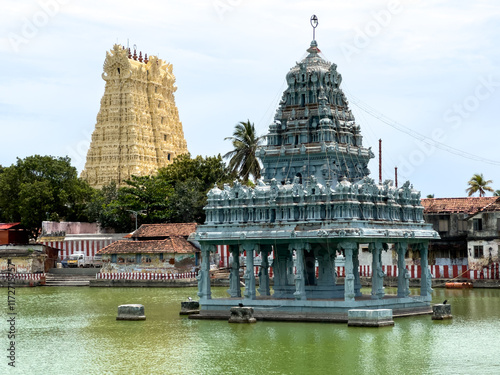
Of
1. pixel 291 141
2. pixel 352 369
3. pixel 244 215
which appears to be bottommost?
pixel 352 369

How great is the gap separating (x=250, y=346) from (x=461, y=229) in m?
41.1

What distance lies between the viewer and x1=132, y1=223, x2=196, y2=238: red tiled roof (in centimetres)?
7731

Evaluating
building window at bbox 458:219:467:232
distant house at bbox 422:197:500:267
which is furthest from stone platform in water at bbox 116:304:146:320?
building window at bbox 458:219:467:232

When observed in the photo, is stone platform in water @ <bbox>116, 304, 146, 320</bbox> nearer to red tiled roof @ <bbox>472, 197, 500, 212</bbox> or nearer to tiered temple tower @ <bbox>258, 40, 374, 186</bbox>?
tiered temple tower @ <bbox>258, 40, 374, 186</bbox>

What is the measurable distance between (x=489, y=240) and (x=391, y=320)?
3169 cm

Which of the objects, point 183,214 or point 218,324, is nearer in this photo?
point 218,324

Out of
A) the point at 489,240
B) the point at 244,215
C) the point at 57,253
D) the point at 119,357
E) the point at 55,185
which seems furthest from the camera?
the point at 55,185

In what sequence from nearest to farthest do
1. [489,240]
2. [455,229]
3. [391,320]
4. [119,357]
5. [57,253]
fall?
[119,357]
[391,320]
[489,240]
[455,229]
[57,253]

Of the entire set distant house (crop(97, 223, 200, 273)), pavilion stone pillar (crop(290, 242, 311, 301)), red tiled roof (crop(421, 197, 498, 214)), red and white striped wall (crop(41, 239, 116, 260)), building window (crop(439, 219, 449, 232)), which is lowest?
pavilion stone pillar (crop(290, 242, 311, 301))

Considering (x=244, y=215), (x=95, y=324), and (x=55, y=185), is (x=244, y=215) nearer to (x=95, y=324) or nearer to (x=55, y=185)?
(x=95, y=324)

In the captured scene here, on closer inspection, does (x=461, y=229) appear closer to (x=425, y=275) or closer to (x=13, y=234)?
(x=425, y=275)

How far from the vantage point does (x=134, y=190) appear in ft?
293

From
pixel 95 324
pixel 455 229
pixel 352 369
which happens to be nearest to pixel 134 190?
pixel 455 229

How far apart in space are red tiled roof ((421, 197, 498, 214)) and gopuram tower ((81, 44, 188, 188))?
42.3m
